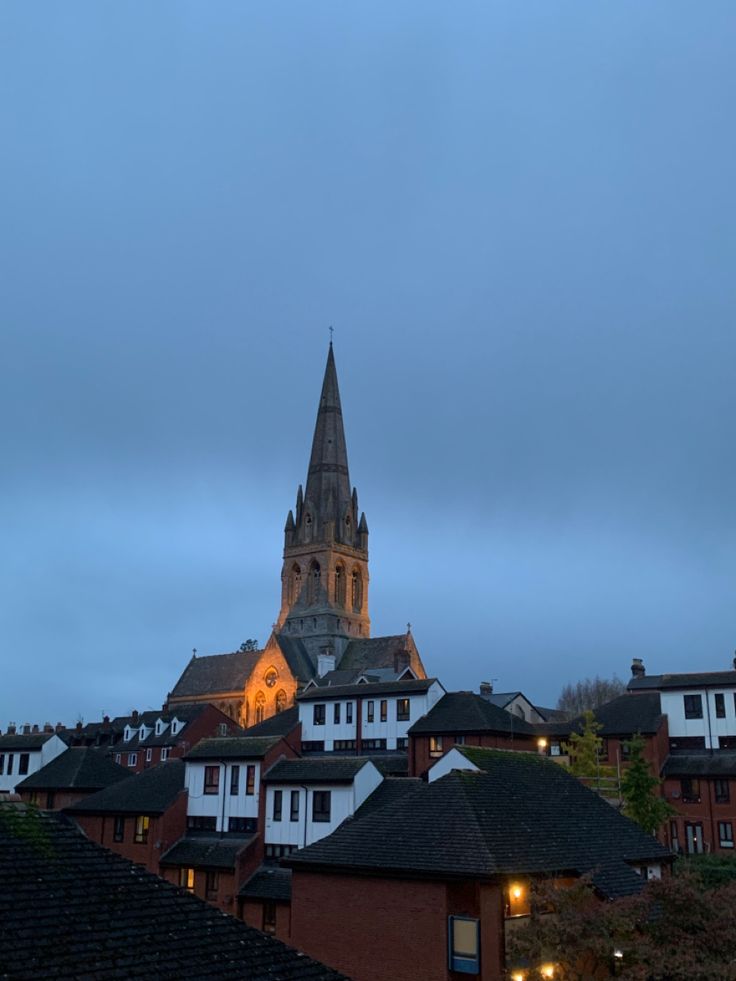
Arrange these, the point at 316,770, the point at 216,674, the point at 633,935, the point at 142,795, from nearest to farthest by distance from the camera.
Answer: the point at 633,935, the point at 316,770, the point at 142,795, the point at 216,674

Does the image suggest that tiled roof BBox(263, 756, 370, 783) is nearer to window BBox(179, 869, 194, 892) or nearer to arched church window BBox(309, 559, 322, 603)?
window BBox(179, 869, 194, 892)

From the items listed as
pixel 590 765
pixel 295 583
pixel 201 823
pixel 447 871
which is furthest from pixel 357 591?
pixel 447 871

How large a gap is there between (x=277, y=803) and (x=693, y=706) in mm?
26970

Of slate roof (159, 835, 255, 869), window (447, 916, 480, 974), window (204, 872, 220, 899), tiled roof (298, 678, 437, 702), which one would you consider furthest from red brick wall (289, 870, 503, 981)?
tiled roof (298, 678, 437, 702)

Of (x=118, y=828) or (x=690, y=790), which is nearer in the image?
(x=118, y=828)

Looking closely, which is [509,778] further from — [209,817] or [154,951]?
[209,817]

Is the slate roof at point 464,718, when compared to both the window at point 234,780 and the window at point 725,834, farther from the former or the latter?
the window at point 725,834

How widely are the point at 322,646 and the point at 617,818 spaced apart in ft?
303

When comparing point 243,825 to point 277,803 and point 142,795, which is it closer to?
point 277,803

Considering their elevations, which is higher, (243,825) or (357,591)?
(357,591)

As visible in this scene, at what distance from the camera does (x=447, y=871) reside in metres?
24.3

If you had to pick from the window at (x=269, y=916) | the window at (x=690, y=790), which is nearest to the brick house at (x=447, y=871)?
the window at (x=269, y=916)

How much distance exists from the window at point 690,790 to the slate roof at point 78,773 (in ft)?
120

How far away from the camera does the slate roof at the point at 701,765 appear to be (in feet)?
173
